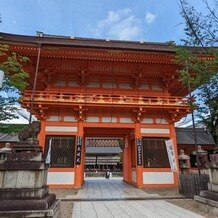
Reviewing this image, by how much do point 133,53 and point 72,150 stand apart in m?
7.52

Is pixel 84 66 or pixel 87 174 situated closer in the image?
pixel 84 66

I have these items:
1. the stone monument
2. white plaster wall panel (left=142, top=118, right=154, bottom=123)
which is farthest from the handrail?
the stone monument

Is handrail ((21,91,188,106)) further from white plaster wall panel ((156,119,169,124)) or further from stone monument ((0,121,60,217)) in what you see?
stone monument ((0,121,60,217))

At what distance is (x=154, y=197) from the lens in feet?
35.8

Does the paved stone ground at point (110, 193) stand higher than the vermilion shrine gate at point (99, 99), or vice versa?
the vermilion shrine gate at point (99, 99)

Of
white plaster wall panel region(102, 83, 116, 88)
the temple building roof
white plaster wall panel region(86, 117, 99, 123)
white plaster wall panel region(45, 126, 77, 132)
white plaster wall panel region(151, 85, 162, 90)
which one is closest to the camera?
white plaster wall panel region(45, 126, 77, 132)

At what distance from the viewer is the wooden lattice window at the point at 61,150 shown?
46.2ft

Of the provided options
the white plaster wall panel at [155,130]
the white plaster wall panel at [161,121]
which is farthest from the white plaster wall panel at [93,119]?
the white plaster wall panel at [161,121]

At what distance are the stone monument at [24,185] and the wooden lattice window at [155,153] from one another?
371 inches

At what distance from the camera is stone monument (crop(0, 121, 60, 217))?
5.51 m

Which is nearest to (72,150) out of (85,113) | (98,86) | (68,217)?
(85,113)

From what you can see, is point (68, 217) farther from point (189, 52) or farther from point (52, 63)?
point (52, 63)

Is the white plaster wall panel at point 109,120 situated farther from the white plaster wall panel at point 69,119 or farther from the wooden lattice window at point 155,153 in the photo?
the wooden lattice window at point 155,153

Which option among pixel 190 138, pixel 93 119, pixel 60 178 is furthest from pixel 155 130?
pixel 60 178
